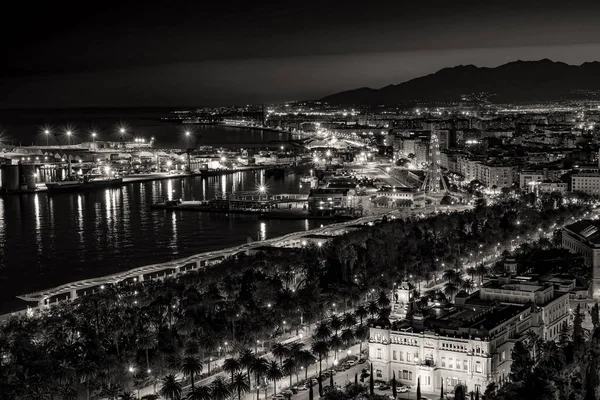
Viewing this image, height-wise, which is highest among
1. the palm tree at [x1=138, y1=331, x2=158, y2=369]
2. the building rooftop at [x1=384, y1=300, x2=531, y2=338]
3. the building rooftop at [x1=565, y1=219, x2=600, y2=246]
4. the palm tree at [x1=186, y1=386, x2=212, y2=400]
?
the building rooftop at [x1=565, y1=219, x2=600, y2=246]

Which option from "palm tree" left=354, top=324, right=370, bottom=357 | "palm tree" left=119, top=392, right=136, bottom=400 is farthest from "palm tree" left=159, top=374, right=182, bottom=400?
"palm tree" left=354, top=324, right=370, bottom=357

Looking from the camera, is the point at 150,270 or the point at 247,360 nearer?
the point at 247,360

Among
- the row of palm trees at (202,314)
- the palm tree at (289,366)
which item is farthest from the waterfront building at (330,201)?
the palm tree at (289,366)

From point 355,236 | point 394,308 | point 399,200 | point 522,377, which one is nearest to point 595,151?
point 399,200

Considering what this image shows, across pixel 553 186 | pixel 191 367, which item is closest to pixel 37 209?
pixel 553 186

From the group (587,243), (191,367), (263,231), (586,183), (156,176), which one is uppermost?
(587,243)

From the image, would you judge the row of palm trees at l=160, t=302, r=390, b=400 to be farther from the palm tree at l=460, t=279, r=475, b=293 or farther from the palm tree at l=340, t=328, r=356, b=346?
the palm tree at l=460, t=279, r=475, b=293

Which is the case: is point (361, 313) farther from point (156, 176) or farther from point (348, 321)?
point (156, 176)
